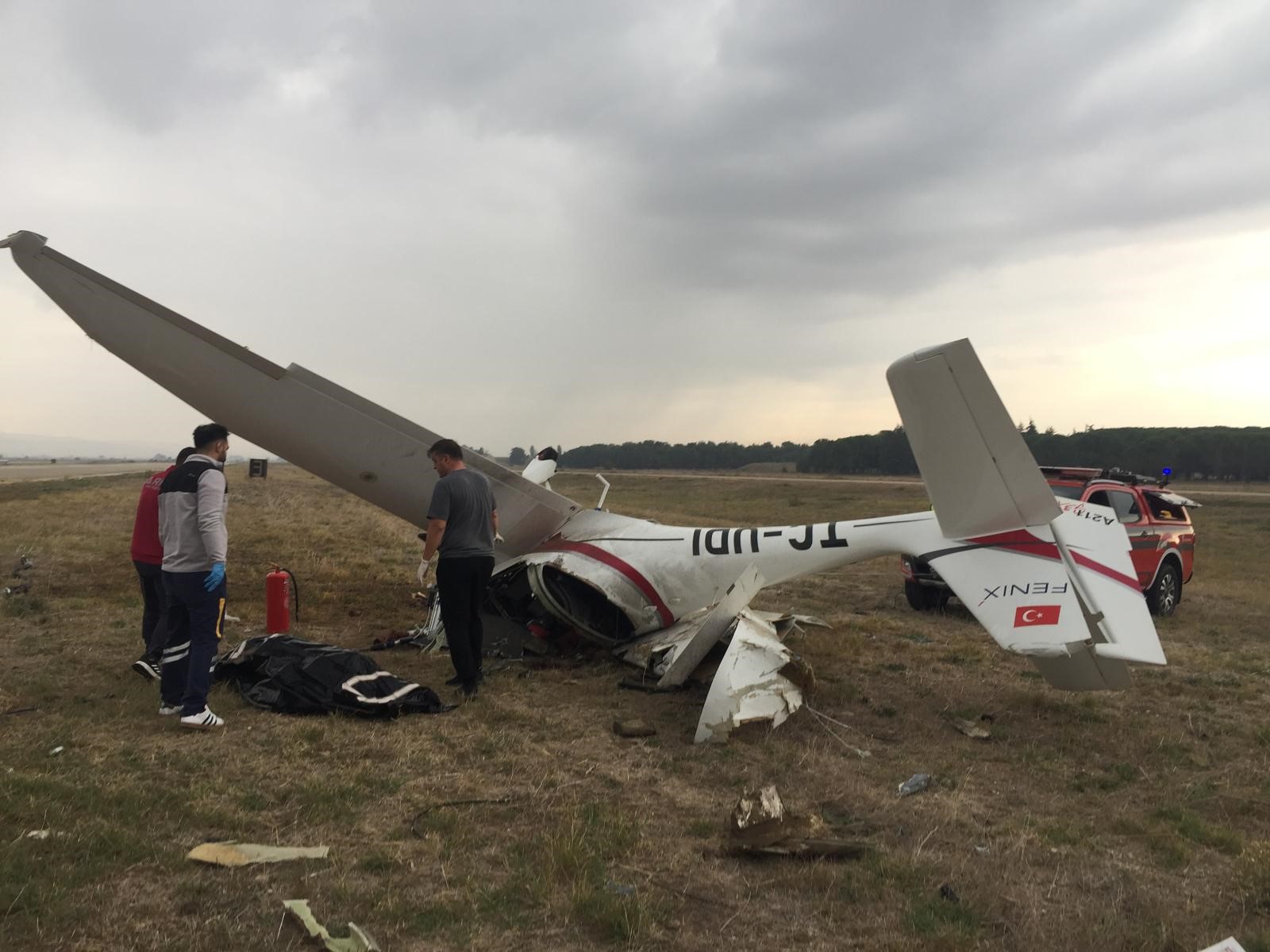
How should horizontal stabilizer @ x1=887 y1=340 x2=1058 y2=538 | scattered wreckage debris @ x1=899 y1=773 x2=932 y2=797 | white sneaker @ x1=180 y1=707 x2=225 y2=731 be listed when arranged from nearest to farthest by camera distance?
scattered wreckage debris @ x1=899 y1=773 x2=932 y2=797 < horizontal stabilizer @ x1=887 y1=340 x2=1058 y2=538 < white sneaker @ x1=180 y1=707 x2=225 y2=731

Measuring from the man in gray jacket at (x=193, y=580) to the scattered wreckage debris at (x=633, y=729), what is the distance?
268cm

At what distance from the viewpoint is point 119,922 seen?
9.69 ft

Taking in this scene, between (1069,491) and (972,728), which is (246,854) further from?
(1069,491)

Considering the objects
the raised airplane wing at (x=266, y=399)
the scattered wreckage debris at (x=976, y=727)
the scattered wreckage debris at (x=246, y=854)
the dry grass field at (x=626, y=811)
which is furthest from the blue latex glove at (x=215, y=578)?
the scattered wreckage debris at (x=976, y=727)

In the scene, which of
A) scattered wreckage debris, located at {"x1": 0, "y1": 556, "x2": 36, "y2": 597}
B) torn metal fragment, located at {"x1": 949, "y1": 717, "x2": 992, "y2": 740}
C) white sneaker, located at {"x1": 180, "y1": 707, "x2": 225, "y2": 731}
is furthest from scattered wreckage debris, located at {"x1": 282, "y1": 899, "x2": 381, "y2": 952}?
scattered wreckage debris, located at {"x1": 0, "y1": 556, "x2": 36, "y2": 597}

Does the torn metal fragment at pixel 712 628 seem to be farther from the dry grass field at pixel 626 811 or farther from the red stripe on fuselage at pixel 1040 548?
the red stripe on fuselage at pixel 1040 548

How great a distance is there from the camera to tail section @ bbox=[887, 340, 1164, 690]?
16.8 feet

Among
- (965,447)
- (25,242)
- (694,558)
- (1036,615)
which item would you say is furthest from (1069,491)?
(25,242)

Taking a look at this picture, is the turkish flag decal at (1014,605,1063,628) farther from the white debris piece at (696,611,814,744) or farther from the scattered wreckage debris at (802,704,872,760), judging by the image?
the white debris piece at (696,611,814,744)

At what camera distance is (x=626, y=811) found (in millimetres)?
4234

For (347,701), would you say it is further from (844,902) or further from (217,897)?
(844,902)

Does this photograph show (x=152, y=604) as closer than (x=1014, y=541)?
No

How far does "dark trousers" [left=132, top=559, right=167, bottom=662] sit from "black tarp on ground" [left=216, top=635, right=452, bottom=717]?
0.63 m

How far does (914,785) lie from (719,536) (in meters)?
3.38
